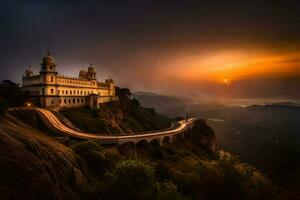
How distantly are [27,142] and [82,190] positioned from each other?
931 cm

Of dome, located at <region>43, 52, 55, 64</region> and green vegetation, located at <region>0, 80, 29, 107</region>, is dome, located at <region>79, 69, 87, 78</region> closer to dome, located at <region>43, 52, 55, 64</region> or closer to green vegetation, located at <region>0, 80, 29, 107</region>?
dome, located at <region>43, 52, 55, 64</region>

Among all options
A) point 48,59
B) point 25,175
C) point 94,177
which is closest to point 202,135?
point 48,59

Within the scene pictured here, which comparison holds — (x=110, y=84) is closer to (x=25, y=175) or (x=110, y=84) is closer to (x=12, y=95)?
(x=12, y=95)

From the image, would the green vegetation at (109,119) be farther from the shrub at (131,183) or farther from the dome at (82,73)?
the shrub at (131,183)

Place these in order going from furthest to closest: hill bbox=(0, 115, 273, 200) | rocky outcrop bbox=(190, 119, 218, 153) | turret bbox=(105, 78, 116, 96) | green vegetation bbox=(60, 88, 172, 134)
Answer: turret bbox=(105, 78, 116, 96) → rocky outcrop bbox=(190, 119, 218, 153) → green vegetation bbox=(60, 88, 172, 134) → hill bbox=(0, 115, 273, 200)

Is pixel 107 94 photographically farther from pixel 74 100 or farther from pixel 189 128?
pixel 189 128

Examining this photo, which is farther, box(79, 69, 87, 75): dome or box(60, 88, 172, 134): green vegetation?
box(79, 69, 87, 75): dome

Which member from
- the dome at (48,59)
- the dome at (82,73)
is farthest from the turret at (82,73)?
the dome at (48,59)

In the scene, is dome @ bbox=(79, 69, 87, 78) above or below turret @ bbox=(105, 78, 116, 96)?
above

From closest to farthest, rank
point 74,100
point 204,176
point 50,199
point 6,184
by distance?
point 6,184
point 50,199
point 204,176
point 74,100

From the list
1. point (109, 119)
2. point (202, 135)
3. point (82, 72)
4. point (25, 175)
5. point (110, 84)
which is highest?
point (82, 72)

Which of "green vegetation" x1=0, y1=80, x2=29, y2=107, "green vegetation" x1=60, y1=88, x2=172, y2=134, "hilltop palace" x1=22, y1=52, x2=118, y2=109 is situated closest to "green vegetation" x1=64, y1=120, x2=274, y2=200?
"green vegetation" x1=60, y1=88, x2=172, y2=134

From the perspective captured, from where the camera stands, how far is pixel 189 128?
365 feet

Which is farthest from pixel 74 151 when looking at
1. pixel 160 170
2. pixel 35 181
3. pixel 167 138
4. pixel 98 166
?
pixel 167 138
